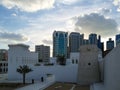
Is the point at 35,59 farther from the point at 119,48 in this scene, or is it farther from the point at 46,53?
the point at 46,53

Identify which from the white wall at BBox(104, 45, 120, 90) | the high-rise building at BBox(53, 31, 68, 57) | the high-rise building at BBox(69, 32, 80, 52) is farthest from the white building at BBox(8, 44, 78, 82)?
the high-rise building at BBox(69, 32, 80, 52)

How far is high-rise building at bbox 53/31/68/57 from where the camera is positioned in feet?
433

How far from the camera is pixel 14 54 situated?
5334 cm

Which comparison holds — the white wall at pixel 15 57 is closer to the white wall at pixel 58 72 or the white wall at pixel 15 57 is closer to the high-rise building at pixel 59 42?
the white wall at pixel 58 72

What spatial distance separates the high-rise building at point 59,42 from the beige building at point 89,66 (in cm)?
8977

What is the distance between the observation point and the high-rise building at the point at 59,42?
132 metres

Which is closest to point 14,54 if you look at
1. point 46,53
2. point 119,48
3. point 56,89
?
point 56,89

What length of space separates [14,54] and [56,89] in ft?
82.0

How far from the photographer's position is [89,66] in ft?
132

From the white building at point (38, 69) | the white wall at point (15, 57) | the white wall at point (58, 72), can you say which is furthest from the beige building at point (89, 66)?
the white wall at point (15, 57)

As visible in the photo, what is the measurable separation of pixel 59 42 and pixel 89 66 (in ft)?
312

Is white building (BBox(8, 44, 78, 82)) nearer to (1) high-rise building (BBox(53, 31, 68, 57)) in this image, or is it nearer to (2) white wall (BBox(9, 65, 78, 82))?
(2) white wall (BBox(9, 65, 78, 82))

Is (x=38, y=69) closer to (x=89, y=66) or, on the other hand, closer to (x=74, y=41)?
(x=89, y=66)

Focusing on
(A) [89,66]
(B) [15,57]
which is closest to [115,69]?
(A) [89,66]
